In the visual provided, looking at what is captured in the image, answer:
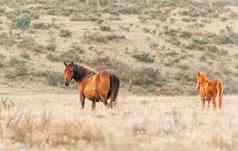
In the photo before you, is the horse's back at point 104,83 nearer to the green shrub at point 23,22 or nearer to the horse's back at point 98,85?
the horse's back at point 98,85

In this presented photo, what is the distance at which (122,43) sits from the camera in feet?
140

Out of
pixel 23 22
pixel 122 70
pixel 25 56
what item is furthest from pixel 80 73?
pixel 23 22

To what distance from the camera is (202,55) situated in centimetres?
4234

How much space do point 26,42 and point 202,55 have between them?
10562 millimetres

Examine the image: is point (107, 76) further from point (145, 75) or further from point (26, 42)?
point (26, 42)

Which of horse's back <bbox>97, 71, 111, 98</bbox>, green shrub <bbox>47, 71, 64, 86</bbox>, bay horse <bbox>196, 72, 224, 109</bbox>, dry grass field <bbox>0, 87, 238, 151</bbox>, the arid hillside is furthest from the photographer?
the arid hillside

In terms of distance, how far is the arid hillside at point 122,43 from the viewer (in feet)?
114

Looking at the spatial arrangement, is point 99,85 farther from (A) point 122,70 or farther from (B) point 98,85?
(A) point 122,70

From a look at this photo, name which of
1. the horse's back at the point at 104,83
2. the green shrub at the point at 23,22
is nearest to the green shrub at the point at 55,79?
the green shrub at the point at 23,22

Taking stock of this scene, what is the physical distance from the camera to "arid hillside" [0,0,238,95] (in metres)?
34.8

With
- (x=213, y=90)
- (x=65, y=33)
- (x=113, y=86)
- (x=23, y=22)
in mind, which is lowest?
(x=65, y=33)

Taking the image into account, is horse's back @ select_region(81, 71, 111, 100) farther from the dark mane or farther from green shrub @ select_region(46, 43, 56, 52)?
green shrub @ select_region(46, 43, 56, 52)

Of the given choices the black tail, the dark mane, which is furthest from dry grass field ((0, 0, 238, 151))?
the dark mane

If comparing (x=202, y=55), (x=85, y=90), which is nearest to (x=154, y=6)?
(x=202, y=55)
